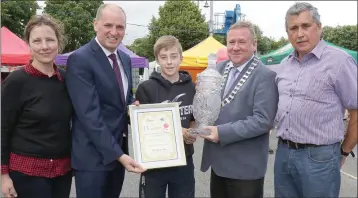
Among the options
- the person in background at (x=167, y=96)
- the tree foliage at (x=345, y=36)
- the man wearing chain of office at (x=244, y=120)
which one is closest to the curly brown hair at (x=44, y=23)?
the person in background at (x=167, y=96)

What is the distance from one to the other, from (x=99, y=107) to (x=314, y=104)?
156cm

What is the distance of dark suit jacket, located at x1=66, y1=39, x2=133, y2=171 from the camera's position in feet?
8.14

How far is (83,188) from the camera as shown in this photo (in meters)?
2.62

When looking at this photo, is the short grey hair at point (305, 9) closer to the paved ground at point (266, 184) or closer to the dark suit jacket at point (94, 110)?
the dark suit jacket at point (94, 110)

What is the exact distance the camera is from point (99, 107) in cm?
254

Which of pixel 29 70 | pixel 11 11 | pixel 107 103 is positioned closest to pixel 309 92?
pixel 107 103

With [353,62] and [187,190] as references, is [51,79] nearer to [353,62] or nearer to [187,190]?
[187,190]

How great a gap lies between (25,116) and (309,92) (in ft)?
6.66

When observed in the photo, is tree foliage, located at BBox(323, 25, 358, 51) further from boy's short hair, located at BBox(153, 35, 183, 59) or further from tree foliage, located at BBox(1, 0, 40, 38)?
boy's short hair, located at BBox(153, 35, 183, 59)

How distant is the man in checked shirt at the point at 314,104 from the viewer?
258 cm

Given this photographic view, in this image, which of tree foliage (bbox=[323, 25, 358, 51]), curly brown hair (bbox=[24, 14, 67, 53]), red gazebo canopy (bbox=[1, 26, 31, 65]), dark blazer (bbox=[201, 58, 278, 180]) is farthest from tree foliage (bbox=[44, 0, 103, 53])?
dark blazer (bbox=[201, 58, 278, 180])

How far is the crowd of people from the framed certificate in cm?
8

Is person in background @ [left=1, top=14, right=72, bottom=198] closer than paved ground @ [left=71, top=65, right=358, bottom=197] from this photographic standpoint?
Yes

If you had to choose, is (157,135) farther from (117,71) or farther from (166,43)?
(166,43)
